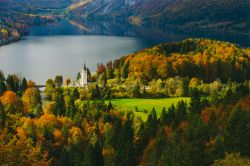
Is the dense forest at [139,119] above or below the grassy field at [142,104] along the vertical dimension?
above

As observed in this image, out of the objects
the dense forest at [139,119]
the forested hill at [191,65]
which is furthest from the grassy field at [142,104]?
the forested hill at [191,65]

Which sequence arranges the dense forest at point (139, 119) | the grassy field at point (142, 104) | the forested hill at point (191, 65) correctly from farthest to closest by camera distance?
the forested hill at point (191, 65)
the grassy field at point (142, 104)
the dense forest at point (139, 119)

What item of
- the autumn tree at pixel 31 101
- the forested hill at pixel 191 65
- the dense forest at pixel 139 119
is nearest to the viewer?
the dense forest at pixel 139 119

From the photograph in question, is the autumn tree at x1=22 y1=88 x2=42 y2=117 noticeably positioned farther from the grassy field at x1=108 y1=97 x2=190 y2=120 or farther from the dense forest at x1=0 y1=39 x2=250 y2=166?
Result: the grassy field at x1=108 y1=97 x2=190 y2=120

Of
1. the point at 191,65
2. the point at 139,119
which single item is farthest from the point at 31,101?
the point at 191,65

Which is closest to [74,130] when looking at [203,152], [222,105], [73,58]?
[222,105]

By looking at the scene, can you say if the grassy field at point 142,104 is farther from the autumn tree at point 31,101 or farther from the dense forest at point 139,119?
the autumn tree at point 31,101

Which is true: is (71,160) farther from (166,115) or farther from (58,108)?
(58,108)

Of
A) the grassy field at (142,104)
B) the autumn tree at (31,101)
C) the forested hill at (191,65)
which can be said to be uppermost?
the forested hill at (191,65)

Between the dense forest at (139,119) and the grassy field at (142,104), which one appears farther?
the grassy field at (142,104)
